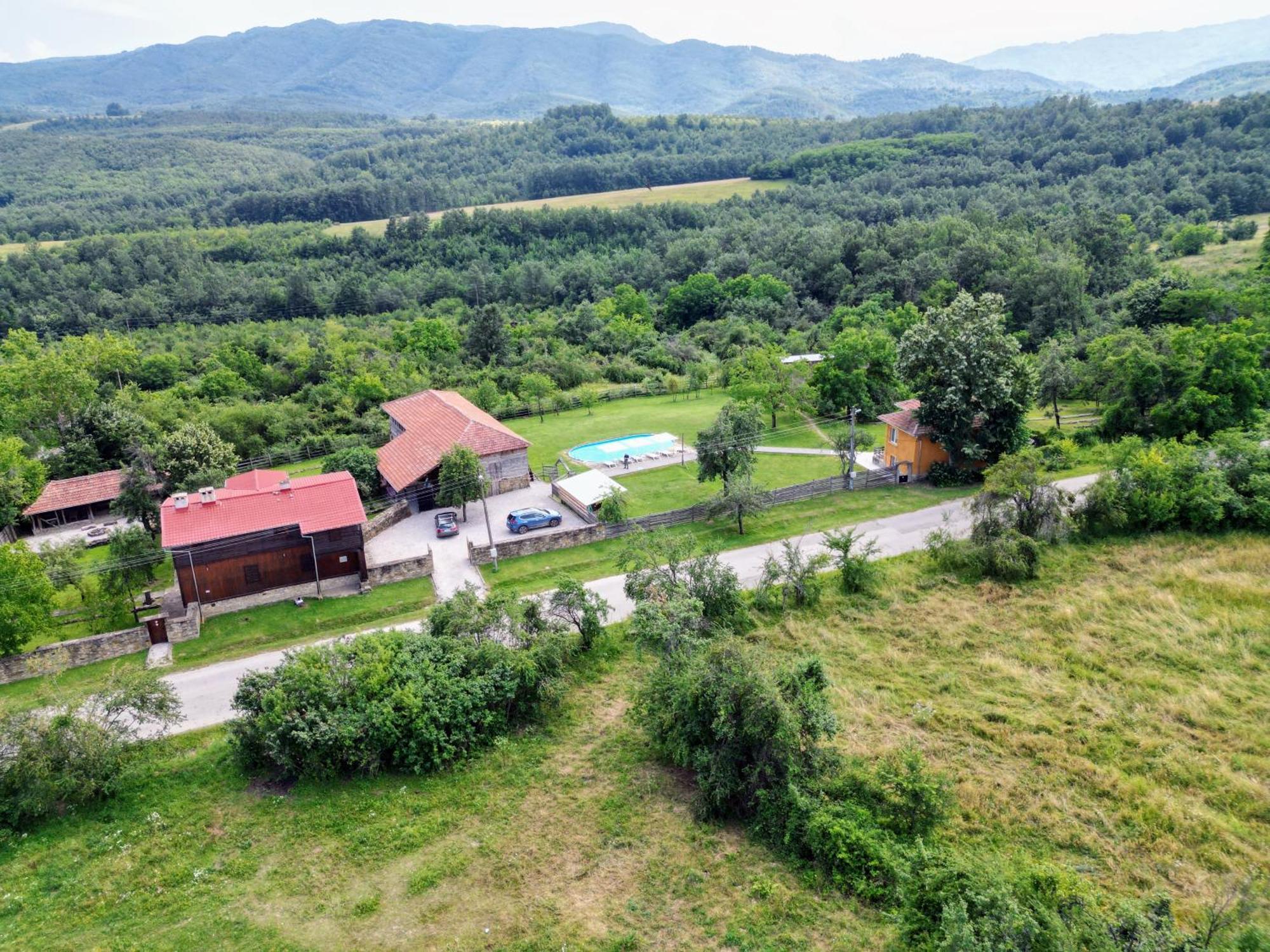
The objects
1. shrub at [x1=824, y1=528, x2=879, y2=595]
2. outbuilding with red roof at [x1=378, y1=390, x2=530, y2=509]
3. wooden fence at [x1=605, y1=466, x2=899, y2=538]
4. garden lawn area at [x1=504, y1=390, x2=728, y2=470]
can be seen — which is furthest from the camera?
garden lawn area at [x1=504, y1=390, x2=728, y2=470]

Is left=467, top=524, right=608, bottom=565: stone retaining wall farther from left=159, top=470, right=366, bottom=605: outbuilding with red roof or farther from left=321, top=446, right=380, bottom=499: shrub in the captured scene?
left=321, top=446, right=380, bottom=499: shrub

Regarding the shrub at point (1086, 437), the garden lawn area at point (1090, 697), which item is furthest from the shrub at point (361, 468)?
the shrub at point (1086, 437)

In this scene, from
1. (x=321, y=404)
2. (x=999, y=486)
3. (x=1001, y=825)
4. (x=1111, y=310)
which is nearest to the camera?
(x=1001, y=825)

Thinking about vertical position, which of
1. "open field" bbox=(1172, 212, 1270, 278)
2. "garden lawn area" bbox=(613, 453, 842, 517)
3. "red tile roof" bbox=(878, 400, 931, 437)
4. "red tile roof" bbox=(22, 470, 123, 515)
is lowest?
"garden lawn area" bbox=(613, 453, 842, 517)

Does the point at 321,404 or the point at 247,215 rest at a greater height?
the point at 247,215

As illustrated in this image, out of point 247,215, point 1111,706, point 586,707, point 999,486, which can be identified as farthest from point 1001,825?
point 247,215

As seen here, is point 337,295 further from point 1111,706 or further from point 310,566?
point 1111,706

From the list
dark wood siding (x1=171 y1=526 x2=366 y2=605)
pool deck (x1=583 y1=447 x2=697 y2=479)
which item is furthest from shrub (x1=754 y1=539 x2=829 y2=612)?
dark wood siding (x1=171 y1=526 x2=366 y2=605)

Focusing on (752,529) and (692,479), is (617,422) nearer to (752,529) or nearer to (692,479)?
(692,479)
